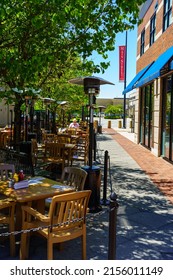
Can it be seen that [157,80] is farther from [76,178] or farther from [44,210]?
[44,210]

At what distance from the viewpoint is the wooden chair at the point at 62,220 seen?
3.61m

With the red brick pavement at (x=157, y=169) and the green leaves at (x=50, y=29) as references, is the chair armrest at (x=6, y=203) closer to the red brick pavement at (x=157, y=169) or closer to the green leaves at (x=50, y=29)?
the green leaves at (x=50, y=29)

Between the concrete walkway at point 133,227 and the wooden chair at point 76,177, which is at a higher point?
the wooden chair at point 76,177

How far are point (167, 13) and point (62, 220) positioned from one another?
11219mm

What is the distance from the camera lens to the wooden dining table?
4125 mm

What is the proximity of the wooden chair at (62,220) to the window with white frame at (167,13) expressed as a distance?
33.6 ft

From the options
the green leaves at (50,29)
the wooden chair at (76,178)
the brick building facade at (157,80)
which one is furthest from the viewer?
the brick building facade at (157,80)

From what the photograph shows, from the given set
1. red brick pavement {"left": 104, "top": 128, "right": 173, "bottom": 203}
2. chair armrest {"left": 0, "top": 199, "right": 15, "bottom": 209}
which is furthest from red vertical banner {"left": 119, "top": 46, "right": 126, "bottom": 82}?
chair armrest {"left": 0, "top": 199, "right": 15, "bottom": 209}

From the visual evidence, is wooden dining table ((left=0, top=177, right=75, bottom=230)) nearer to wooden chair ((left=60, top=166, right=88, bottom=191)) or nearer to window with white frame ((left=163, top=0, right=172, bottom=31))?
wooden chair ((left=60, top=166, right=88, bottom=191))

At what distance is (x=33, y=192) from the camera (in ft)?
14.1

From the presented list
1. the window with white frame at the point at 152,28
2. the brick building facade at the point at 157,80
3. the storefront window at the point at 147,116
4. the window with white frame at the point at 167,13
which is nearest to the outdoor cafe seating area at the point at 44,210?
the brick building facade at the point at 157,80

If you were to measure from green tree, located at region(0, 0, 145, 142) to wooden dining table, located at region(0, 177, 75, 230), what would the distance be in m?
2.04

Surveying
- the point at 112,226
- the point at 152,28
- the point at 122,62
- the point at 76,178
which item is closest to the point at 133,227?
the point at 76,178
